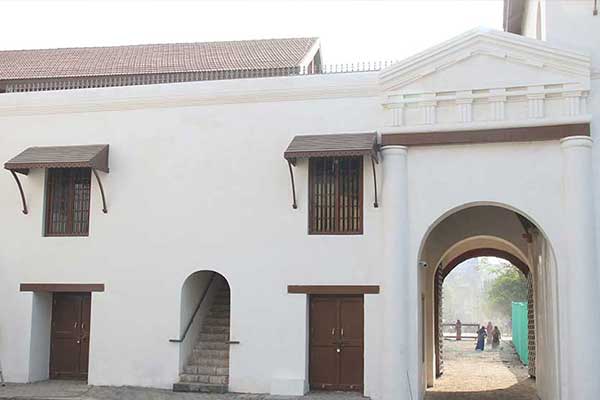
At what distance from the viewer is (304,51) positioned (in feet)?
63.5

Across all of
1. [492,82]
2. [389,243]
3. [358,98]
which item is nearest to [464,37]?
[492,82]

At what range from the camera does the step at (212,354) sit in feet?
47.2

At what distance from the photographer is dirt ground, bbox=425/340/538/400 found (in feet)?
52.4

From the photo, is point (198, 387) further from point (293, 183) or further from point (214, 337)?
point (293, 183)

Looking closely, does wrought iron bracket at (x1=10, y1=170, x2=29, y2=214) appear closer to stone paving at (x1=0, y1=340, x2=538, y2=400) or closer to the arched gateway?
stone paving at (x1=0, y1=340, x2=538, y2=400)

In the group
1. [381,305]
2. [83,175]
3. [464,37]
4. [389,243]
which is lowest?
[381,305]

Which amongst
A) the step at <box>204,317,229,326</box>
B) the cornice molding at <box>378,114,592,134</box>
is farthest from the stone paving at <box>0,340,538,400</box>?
the cornice molding at <box>378,114,592,134</box>

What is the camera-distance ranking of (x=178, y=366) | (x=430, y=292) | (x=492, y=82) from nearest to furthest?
(x=492, y=82), (x=178, y=366), (x=430, y=292)

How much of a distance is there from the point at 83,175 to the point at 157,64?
16.4 ft

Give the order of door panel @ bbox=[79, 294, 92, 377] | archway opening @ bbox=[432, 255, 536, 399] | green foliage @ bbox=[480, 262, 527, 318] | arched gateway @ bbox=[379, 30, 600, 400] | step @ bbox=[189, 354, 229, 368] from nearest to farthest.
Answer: arched gateway @ bbox=[379, 30, 600, 400], step @ bbox=[189, 354, 229, 368], door panel @ bbox=[79, 294, 92, 377], archway opening @ bbox=[432, 255, 536, 399], green foliage @ bbox=[480, 262, 527, 318]

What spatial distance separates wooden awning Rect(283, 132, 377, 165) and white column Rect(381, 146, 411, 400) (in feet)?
1.63

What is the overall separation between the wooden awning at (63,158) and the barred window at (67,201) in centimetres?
52

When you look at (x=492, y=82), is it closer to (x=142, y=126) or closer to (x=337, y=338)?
(x=337, y=338)

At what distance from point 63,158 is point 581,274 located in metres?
9.41
